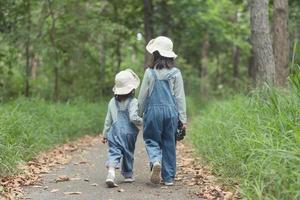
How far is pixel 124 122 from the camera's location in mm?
7680

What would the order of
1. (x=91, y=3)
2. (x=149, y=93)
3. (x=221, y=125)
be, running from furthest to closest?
(x=91, y=3) < (x=221, y=125) < (x=149, y=93)

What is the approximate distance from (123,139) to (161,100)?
0.82 meters

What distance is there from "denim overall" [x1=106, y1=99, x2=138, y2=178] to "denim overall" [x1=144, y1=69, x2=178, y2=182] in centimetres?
30

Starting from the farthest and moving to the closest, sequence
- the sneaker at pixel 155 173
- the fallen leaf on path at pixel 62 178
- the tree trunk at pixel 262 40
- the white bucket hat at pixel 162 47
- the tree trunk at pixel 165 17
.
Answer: the tree trunk at pixel 165 17
the tree trunk at pixel 262 40
the fallen leaf on path at pixel 62 178
the white bucket hat at pixel 162 47
the sneaker at pixel 155 173

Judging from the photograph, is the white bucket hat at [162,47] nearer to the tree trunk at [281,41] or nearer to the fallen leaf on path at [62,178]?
the fallen leaf on path at [62,178]

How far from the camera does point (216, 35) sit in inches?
1051

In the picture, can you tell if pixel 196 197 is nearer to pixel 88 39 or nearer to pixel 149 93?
pixel 149 93

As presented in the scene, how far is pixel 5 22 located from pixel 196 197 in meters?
12.1

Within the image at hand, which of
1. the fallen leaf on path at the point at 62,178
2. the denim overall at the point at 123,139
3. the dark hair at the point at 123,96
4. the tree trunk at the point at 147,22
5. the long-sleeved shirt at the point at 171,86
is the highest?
the tree trunk at the point at 147,22

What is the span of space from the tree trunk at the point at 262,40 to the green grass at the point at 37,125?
4490 mm

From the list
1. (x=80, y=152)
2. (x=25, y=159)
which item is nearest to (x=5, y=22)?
(x=80, y=152)

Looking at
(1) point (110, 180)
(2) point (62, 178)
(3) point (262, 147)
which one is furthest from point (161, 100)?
(2) point (62, 178)

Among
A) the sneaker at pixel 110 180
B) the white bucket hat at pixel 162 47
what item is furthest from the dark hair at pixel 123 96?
the sneaker at pixel 110 180

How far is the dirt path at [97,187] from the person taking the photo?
22.1 ft
